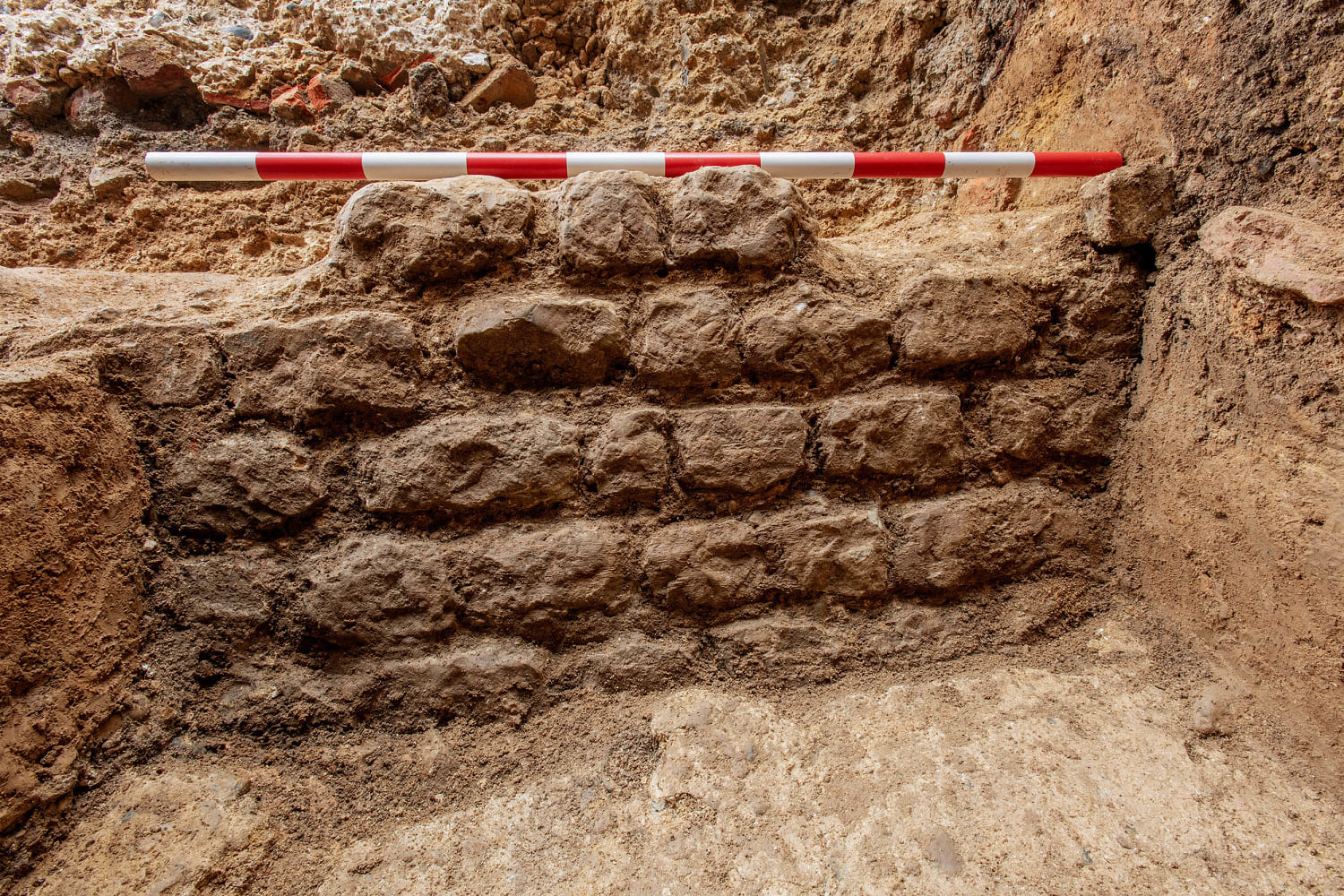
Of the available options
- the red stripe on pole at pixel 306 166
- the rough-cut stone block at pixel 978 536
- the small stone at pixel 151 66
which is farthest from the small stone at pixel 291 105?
the rough-cut stone block at pixel 978 536

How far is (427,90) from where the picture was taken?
5.66 feet

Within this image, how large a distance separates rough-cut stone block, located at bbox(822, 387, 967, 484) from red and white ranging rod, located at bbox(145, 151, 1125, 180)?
1.72 ft

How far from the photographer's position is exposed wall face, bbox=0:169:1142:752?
1.02 metres

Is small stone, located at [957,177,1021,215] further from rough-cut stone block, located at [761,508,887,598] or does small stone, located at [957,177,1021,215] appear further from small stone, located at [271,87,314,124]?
small stone, located at [271,87,314,124]

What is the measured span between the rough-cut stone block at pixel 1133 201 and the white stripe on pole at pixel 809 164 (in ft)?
1.62

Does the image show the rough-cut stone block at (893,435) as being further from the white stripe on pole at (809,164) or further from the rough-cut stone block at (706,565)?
the white stripe on pole at (809,164)

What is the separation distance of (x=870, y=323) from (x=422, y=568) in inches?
37.1

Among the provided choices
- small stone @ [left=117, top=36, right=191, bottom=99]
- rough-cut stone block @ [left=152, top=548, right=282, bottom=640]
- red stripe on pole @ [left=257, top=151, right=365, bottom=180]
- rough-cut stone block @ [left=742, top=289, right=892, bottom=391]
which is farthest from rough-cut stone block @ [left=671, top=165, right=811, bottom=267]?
small stone @ [left=117, top=36, right=191, bottom=99]

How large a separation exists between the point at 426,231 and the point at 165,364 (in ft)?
1.64

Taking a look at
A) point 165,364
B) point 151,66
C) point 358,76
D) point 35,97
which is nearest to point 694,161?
point 165,364

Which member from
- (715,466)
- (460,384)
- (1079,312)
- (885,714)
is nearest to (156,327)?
(460,384)

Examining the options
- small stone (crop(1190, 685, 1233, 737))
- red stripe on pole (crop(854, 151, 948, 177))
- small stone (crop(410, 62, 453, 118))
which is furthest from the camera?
small stone (crop(410, 62, 453, 118))

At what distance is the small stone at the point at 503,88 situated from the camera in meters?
1.75

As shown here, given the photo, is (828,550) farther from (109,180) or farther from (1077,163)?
(109,180)
